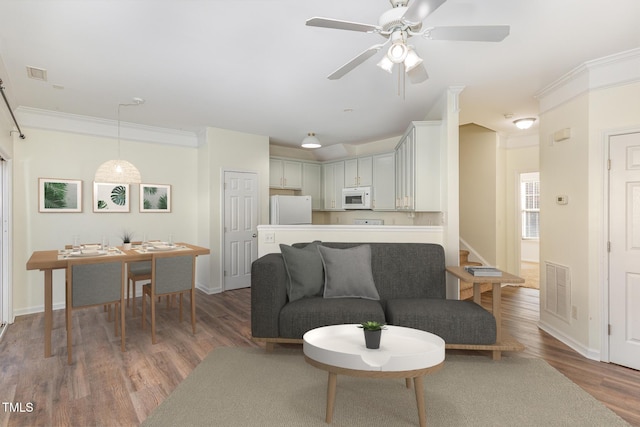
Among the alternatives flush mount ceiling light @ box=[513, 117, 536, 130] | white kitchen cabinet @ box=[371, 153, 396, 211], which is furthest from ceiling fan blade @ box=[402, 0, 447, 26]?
white kitchen cabinet @ box=[371, 153, 396, 211]

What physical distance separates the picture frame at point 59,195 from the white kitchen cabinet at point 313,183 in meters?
3.60

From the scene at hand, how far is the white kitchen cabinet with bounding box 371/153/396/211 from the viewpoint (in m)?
5.57

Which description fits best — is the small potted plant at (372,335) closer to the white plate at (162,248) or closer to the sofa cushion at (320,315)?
the sofa cushion at (320,315)

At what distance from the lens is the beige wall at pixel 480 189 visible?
5555mm

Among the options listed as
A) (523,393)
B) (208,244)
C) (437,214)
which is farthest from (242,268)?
(523,393)

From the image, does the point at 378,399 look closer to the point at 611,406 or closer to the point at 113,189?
the point at 611,406

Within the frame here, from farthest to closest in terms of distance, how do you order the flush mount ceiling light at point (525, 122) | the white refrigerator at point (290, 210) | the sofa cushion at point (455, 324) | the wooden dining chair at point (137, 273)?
1. the white refrigerator at point (290, 210)
2. the flush mount ceiling light at point (525, 122)
3. the wooden dining chair at point (137, 273)
4. the sofa cushion at point (455, 324)

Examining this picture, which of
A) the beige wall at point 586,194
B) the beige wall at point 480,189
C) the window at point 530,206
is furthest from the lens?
the window at point 530,206

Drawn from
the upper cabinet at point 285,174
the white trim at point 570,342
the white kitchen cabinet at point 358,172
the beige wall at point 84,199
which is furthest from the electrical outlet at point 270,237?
the white trim at point 570,342

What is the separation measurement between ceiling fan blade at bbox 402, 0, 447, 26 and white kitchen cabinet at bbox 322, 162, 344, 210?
4.71m

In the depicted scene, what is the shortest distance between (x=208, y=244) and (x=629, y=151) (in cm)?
497

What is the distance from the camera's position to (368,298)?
305 cm

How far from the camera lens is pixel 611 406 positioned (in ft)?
7.00

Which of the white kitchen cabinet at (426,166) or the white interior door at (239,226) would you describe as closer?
the white kitchen cabinet at (426,166)
